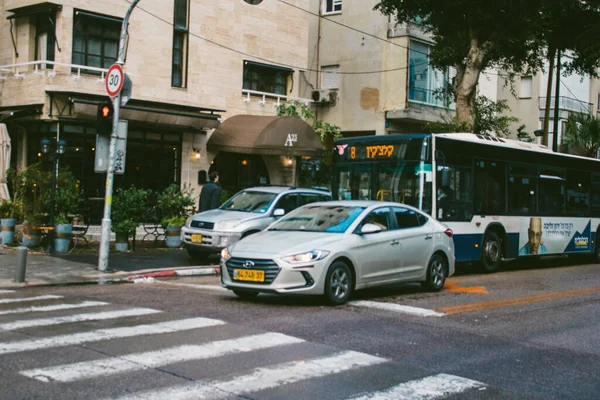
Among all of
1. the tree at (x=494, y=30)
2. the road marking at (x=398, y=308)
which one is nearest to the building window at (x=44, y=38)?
the tree at (x=494, y=30)

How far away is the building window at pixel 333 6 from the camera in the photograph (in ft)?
113

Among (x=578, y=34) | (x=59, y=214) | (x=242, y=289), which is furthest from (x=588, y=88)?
(x=242, y=289)

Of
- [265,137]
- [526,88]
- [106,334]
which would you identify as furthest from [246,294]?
[526,88]

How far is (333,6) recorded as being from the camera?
3475 centimetres

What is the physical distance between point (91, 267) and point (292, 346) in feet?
Result: 28.8

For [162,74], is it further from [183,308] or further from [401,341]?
[401,341]

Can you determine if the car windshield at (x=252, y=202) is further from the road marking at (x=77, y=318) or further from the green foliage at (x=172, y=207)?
the road marking at (x=77, y=318)

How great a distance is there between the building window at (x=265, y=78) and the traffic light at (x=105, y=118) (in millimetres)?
14479

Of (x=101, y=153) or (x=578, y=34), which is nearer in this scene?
(x=101, y=153)

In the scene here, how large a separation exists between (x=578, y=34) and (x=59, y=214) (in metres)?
18.9

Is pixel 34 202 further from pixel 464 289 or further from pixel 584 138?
pixel 584 138

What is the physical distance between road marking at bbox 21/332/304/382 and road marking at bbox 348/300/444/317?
111 inches

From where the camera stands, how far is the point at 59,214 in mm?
18609

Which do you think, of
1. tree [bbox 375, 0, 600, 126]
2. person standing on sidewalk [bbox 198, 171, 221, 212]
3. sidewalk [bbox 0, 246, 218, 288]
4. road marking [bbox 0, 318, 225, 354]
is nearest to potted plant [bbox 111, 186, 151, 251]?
sidewalk [bbox 0, 246, 218, 288]
